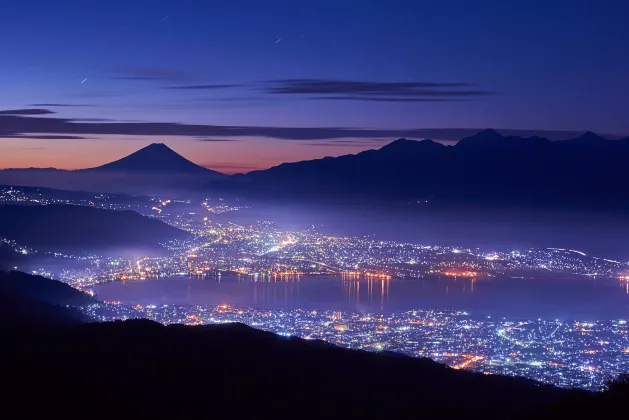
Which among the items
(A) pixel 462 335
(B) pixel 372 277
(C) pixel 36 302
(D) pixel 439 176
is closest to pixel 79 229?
(B) pixel 372 277

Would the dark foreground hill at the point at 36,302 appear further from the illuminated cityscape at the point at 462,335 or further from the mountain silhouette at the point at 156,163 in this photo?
the mountain silhouette at the point at 156,163

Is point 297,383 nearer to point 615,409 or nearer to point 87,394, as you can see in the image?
point 87,394

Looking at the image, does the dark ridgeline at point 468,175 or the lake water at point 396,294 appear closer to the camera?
the lake water at point 396,294

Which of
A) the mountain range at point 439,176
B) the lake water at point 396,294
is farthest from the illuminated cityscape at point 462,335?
the mountain range at point 439,176

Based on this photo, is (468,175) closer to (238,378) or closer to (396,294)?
(396,294)

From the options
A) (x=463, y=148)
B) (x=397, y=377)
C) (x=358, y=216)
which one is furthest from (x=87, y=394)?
(x=463, y=148)

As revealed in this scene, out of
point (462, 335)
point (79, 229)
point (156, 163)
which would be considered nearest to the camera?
point (462, 335)
